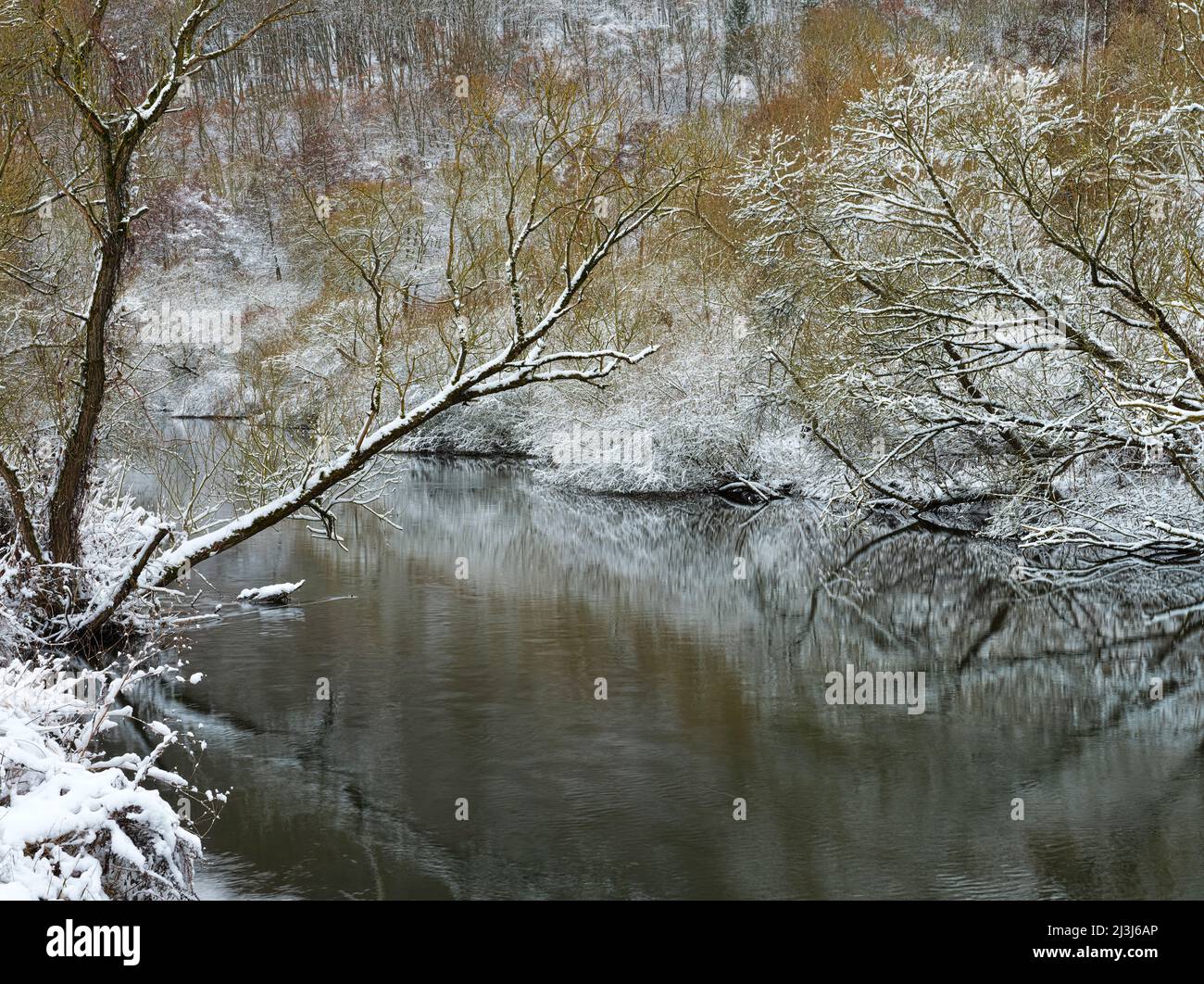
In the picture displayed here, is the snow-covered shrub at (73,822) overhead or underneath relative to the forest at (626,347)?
underneath

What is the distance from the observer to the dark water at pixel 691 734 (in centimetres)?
798

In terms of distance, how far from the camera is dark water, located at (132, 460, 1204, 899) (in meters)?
7.98

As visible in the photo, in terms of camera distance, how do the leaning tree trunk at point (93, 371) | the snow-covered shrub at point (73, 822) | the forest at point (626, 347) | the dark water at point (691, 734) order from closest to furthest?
1. the snow-covered shrub at point (73, 822)
2. the dark water at point (691, 734)
3. the forest at point (626, 347)
4. the leaning tree trunk at point (93, 371)

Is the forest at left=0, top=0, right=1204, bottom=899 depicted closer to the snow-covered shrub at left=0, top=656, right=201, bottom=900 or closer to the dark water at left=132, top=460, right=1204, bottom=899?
the snow-covered shrub at left=0, top=656, right=201, bottom=900

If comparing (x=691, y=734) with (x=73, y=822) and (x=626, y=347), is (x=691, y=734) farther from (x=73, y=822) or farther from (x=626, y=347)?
(x=73, y=822)

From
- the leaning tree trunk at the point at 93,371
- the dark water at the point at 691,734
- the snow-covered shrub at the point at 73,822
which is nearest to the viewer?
the snow-covered shrub at the point at 73,822

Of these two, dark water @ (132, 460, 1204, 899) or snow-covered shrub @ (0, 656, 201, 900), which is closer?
snow-covered shrub @ (0, 656, 201, 900)

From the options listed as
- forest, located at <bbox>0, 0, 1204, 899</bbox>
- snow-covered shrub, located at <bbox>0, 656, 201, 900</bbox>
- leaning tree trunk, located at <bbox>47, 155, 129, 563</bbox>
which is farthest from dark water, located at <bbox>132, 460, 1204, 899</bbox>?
leaning tree trunk, located at <bbox>47, 155, 129, 563</bbox>

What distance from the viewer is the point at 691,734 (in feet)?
36.0

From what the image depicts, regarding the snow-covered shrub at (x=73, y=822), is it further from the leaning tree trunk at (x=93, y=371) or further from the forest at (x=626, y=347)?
the leaning tree trunk at (x=93, y=371)

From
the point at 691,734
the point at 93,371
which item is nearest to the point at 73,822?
the point at 691,734

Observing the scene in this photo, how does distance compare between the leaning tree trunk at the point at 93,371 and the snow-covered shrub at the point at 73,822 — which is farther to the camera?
the leaning tree trunk at the point at 93,371

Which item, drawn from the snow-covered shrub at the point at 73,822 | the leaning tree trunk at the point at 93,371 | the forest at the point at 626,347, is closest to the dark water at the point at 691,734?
the forest at the point at 626,347

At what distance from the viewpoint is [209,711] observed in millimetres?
11586
